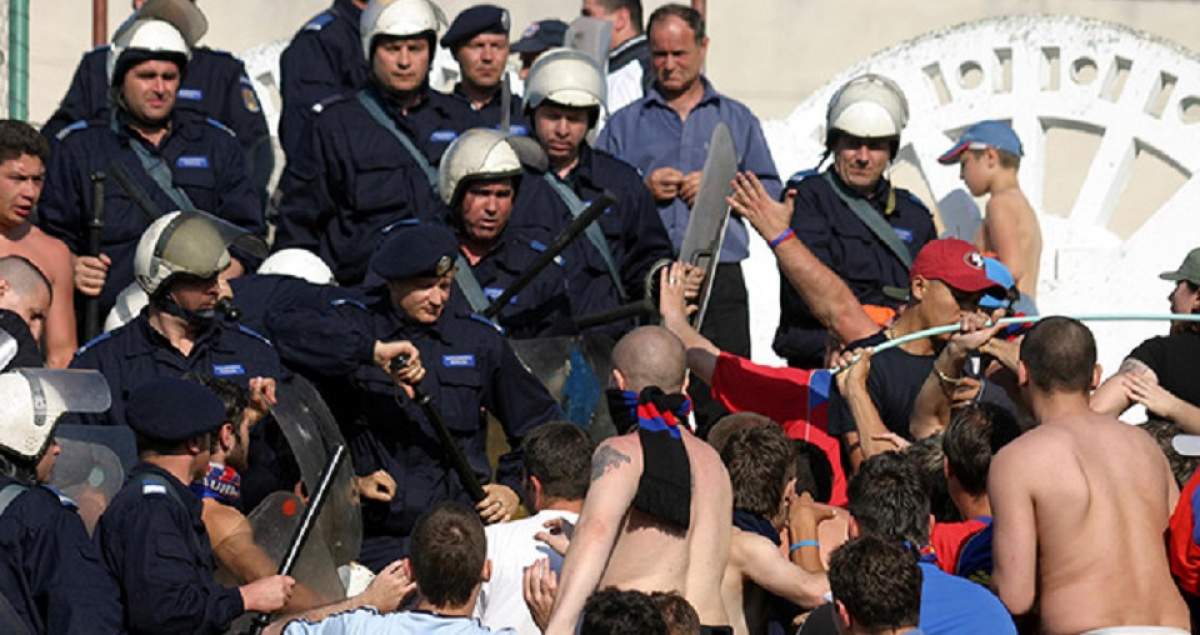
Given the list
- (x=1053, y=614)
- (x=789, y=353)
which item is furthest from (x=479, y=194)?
(x=1053, y=614)

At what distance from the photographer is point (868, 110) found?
41.7ft

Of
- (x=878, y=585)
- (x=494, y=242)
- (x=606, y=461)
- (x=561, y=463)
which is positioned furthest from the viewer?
(x=494, y=242)

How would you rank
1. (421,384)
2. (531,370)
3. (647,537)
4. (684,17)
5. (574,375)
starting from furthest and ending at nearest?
(684,17), (574,375), (531,370), (421,384), (647,537)

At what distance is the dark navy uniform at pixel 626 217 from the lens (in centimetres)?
1283

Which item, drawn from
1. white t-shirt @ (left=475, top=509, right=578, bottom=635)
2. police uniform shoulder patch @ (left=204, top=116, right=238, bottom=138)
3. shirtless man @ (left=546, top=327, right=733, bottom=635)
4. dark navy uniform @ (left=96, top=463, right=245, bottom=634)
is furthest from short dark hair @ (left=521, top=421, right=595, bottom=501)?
police uniform shoulder patch @ (left=204, top=116, right=238, bottom=138)

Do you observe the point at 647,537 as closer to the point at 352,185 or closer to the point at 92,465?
the point at 92,465

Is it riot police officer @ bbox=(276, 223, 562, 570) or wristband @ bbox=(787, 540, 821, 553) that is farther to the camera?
riot police officer @ bbox=(276, 223, 562, 570)

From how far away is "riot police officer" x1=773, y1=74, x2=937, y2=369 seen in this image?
12.6 meters

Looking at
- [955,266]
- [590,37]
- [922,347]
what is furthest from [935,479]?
[590,37]

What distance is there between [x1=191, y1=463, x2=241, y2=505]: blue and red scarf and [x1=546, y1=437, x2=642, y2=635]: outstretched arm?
1.62 meters

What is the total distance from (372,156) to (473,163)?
86 centimetres

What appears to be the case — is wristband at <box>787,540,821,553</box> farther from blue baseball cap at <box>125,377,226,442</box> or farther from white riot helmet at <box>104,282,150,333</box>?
white riot helmet at <box>104,282,150,333</box>

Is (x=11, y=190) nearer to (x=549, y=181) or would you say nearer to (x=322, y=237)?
(x=322, y=237)

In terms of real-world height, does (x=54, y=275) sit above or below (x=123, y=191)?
below
